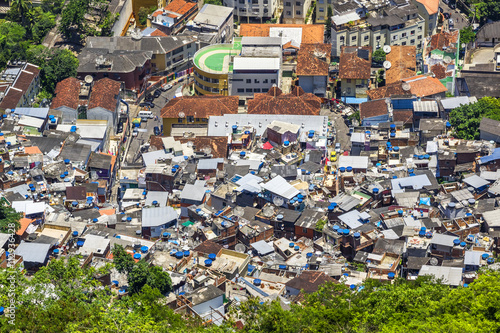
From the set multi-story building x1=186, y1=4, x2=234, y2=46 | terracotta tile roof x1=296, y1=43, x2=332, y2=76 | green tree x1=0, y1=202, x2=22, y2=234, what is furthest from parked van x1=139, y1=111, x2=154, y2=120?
green tree x1=0, y1=202, x2=22, y2=234

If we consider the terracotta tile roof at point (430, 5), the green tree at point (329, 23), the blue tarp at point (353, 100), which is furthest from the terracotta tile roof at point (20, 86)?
the terracotta tile roof at point (430, 5)

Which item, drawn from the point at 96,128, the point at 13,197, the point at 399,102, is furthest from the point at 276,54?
the point at 13,197

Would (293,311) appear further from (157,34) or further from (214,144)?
(157,34)

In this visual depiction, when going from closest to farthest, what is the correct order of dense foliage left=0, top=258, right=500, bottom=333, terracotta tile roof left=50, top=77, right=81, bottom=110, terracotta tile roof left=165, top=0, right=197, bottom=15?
dense foliage left=0, top=258, right=500, bottom=333 → terracotta tile roof left=50, top=77, right=81, bottom=110 → terracotta tile roof left=165, top=0, right=197, bottom=15

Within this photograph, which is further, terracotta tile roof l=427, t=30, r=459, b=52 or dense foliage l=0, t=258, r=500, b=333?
terracotta tile roof l=427, t=30, r=459, b=52

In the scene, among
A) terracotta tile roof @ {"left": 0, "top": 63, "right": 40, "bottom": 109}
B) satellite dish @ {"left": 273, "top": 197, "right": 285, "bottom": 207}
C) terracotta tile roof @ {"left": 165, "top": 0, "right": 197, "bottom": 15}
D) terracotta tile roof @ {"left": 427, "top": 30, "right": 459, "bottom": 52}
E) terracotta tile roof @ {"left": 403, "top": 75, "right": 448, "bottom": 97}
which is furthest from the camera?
terracotta tile roof @ {"left": 165, "top": 0, "right": 197, "bottom": 15}

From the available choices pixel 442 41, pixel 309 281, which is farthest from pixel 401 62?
pixel 309 281

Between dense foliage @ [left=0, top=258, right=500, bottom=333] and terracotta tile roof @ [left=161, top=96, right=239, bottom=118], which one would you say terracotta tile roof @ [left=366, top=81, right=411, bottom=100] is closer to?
terracotta tile roof @ [left=161, top=96, right=239, bottom=118]
